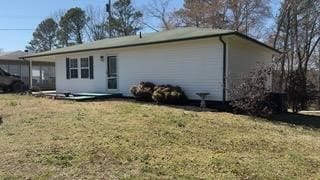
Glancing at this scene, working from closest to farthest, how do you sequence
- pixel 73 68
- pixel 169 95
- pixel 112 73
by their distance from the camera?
pixel 169 95, pixel 112 73, pixel 73 68

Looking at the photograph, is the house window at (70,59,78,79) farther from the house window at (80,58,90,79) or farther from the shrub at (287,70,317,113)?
the shrub at (287,70,317,113)

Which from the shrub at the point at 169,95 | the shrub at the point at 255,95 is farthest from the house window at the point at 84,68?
the shrub at the point at 255,95

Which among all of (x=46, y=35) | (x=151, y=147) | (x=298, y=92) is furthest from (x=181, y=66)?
(x=46, y=35)

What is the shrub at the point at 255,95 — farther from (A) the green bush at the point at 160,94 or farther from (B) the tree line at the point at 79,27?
(B) the tree line at the point at 79,27

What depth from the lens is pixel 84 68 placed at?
2231cm

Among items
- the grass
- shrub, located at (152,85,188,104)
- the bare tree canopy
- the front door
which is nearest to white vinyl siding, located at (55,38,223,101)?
the front door

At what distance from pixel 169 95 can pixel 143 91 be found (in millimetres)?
1399

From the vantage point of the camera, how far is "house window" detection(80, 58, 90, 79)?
→ 72.5ft

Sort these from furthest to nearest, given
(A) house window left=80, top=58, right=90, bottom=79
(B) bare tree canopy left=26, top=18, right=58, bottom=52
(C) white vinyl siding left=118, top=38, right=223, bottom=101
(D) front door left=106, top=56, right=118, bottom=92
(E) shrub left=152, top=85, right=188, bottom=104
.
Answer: (B) bare tree canopy left=26, top=18, right=58, bottom=52
(A) house window left=80, top=58, right=90, bottom=79
(D) front door left=106, top=56, right=118, bottom=92
(E) shrub left=152, top=85, right=188, bottom=104
(C) white vinyl siding left=118, top=38, right=223, bottom=101

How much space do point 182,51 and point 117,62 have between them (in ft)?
13.9

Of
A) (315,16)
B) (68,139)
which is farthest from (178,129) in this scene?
(315,16)

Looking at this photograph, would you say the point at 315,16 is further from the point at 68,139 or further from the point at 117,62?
the point at 68,139

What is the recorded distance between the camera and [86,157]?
743 centimetres

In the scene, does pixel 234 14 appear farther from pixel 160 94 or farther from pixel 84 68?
pixel 160 94
